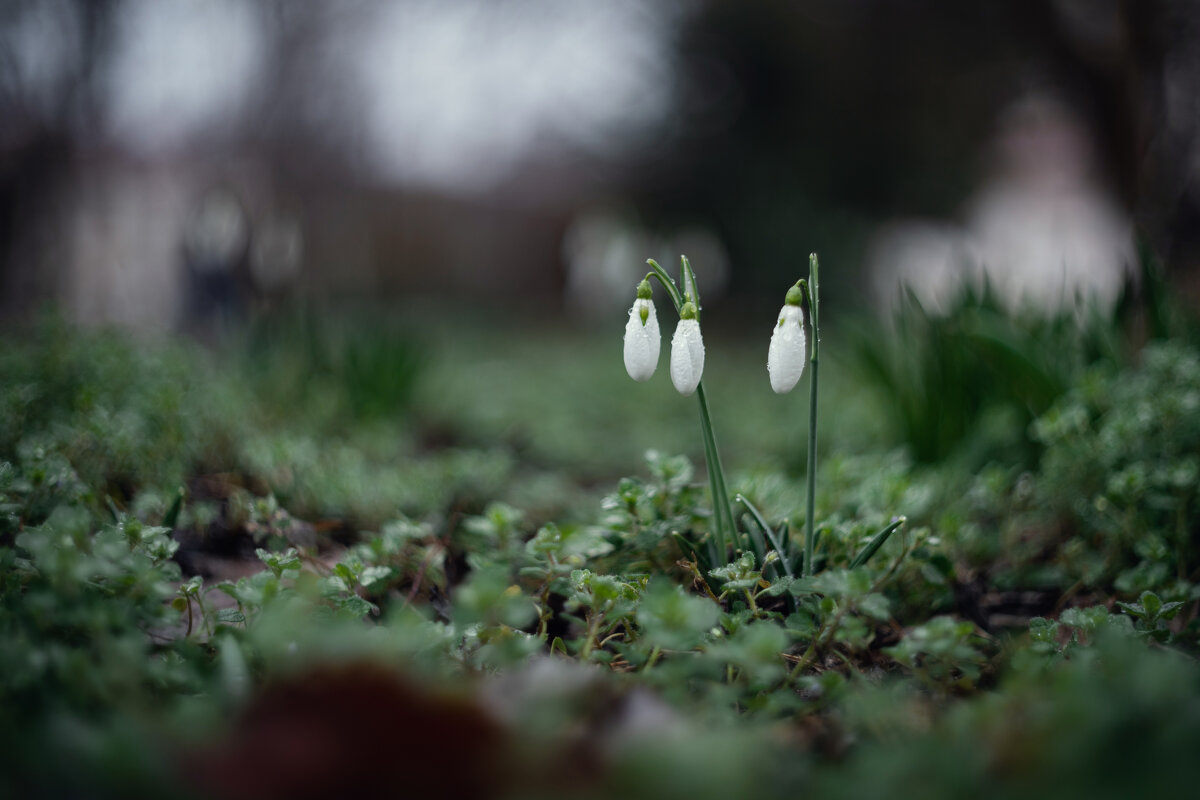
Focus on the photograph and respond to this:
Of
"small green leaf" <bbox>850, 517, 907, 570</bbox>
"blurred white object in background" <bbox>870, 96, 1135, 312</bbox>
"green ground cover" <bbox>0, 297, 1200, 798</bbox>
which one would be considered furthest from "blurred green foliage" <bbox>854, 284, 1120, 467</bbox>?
"blurred white object in background" <bbox>870, 96, 1135, 312</bbox>

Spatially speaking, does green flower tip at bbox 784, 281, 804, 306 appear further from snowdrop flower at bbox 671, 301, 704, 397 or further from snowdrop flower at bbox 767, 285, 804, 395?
snowdrop flower at bbox 671, 301, 704, 397

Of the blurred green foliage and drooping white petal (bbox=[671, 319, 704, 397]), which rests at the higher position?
drooping white petal (bbox=[671, 319, 704, 397])

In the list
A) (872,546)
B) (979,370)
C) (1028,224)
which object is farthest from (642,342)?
(1028,224)

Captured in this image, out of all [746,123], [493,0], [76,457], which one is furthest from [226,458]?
[746,123]

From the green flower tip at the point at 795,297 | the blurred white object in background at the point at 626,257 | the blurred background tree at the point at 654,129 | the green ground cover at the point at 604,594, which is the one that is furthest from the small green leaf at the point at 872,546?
the blurred white object in background at the point at 626,257

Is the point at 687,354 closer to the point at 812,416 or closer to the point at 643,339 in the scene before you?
the point at 643,339

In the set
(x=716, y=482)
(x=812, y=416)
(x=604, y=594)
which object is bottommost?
(x=604, y=594)

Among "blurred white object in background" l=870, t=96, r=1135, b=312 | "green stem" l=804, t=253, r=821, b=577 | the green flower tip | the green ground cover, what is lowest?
the green ground cover

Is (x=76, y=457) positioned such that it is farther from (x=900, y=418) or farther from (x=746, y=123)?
(x=746, y=123)
